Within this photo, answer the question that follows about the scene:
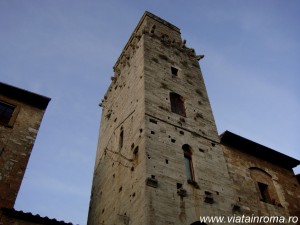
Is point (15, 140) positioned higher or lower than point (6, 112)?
lower

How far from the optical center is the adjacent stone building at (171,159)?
10.5m

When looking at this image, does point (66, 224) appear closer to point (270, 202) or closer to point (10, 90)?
point (10, 90)

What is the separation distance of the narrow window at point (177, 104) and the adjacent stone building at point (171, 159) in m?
0.04

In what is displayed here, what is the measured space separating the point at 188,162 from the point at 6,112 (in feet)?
21.1

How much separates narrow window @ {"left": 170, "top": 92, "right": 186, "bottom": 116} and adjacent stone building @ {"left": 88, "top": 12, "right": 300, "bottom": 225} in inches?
1.7

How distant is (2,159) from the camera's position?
34.3 ft

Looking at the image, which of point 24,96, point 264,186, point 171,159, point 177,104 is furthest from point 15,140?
point 264,186

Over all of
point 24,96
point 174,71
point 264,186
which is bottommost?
point 264,186

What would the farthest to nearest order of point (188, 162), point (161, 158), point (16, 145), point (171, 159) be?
point (188, 162), point (171, 159), point (161, 158), point (16, 145)

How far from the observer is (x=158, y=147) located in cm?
1158

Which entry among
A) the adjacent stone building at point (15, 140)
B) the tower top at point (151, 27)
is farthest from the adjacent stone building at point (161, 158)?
the tower top at point (151, 27)

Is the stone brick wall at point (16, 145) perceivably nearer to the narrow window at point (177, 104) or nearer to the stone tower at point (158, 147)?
the stone tower at point (158, 147)

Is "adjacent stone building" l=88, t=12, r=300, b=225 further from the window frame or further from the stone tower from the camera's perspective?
the window frame

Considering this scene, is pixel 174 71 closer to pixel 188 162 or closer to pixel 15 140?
pixel 188 162
